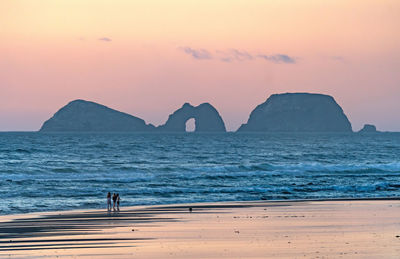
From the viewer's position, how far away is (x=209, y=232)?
24297mm

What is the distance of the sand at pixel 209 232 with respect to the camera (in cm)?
1977

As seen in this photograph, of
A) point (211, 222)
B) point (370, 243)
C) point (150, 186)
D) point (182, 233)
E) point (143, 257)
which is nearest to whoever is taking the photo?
point (143, 257)

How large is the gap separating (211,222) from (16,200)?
51.8 ft

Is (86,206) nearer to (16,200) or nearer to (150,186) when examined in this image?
(16,200)

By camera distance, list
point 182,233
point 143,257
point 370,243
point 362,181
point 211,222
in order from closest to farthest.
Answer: point 143,257
point 370,243
point 182,233
point 211,222
point 362,181

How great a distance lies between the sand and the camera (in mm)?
19766

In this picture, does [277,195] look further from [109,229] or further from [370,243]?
[370,243]

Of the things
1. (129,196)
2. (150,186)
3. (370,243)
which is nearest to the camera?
(370,243)

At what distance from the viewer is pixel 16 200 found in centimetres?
3900

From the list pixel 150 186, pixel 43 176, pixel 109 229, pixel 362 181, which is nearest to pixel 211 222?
pixel 109 229

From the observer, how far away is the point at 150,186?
5075 cm

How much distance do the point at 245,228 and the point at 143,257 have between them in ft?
23.3

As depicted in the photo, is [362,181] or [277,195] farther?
[362,181]

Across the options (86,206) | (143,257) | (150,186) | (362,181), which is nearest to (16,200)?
(86,206)
